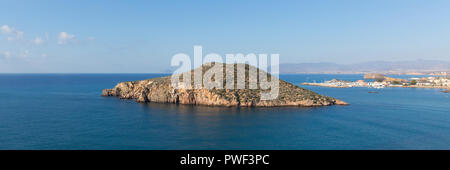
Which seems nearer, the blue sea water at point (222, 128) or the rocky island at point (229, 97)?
the blue sea water at point (222, 128)

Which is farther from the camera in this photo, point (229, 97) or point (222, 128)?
point (229, 97)

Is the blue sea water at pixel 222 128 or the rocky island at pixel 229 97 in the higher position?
the rocky island at pixel 229 97

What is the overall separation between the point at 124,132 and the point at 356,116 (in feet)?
158

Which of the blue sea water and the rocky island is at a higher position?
the rocky island

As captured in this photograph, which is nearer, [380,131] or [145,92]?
[380,131]

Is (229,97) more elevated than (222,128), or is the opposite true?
(229,97)

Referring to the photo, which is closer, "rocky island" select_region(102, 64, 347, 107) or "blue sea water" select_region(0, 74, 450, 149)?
"blue sea water" select_region(0, 74, 450, 149)
